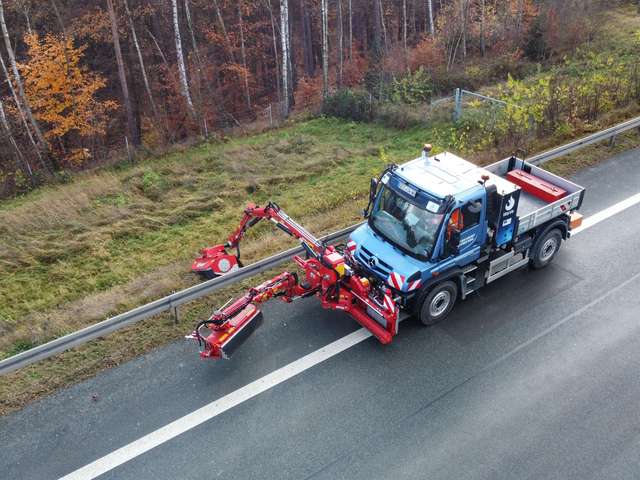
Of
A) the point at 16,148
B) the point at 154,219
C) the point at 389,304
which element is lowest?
the point at 16,148

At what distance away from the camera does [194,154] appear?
20047 mm

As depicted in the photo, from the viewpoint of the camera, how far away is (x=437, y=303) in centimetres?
902

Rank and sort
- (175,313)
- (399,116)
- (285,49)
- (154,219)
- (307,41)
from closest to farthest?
1. (175,313)
2. (154,219)
3. (399,116)
4. (285,49)
5. (307,41)

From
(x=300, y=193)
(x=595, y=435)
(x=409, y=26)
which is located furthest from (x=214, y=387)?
(x=409, y=26)

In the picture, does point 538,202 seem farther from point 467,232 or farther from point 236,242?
point 236,242

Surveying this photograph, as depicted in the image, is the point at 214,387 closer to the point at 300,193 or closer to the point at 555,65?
the point at 300,193

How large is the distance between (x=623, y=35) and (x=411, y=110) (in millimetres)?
12682

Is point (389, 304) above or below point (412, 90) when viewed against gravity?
above

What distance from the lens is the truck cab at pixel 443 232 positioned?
27.7ft

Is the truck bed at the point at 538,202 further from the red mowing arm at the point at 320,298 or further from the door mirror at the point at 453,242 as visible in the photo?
the red mowing arm at the point at 320,298

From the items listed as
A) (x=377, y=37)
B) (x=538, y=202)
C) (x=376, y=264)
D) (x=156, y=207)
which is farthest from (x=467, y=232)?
(x=377, y=37)

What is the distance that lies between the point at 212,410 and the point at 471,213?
16.3ft

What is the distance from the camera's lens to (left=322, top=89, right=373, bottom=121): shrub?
21203mm

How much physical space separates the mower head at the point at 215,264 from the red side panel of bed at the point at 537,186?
5831 millimetres
